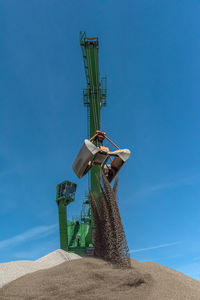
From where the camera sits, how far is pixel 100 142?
435 inches

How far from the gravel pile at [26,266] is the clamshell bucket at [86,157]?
419cm

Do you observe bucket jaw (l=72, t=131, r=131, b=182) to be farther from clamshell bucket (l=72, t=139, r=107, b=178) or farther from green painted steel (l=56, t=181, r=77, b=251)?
green painted steel (l=56, t=181, r=77, b=251)

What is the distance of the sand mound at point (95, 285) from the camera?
7387 mm

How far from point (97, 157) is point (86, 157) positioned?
0.63 meters

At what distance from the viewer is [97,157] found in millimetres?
10531

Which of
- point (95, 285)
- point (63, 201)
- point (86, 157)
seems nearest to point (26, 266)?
point (95, 285)

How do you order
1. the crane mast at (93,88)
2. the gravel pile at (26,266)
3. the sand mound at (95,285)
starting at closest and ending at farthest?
1. the sand mound at (95,285)
2. the gravel pile at (26,266)
3. the crane mast at (93,88)

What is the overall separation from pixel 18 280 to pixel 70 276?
1932 mm

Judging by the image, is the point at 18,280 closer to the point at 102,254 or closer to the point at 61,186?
the point at 102,254

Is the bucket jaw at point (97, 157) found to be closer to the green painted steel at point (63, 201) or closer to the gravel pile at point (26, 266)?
the gravel pile at point (26, 266)

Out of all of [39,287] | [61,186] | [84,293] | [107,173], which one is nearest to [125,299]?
[84,293]

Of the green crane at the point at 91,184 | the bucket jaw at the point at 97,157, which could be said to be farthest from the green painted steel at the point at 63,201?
the bucket jaw at the point at 97,157

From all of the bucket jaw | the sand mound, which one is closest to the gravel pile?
the sand mound

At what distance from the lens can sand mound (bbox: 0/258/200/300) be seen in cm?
739
